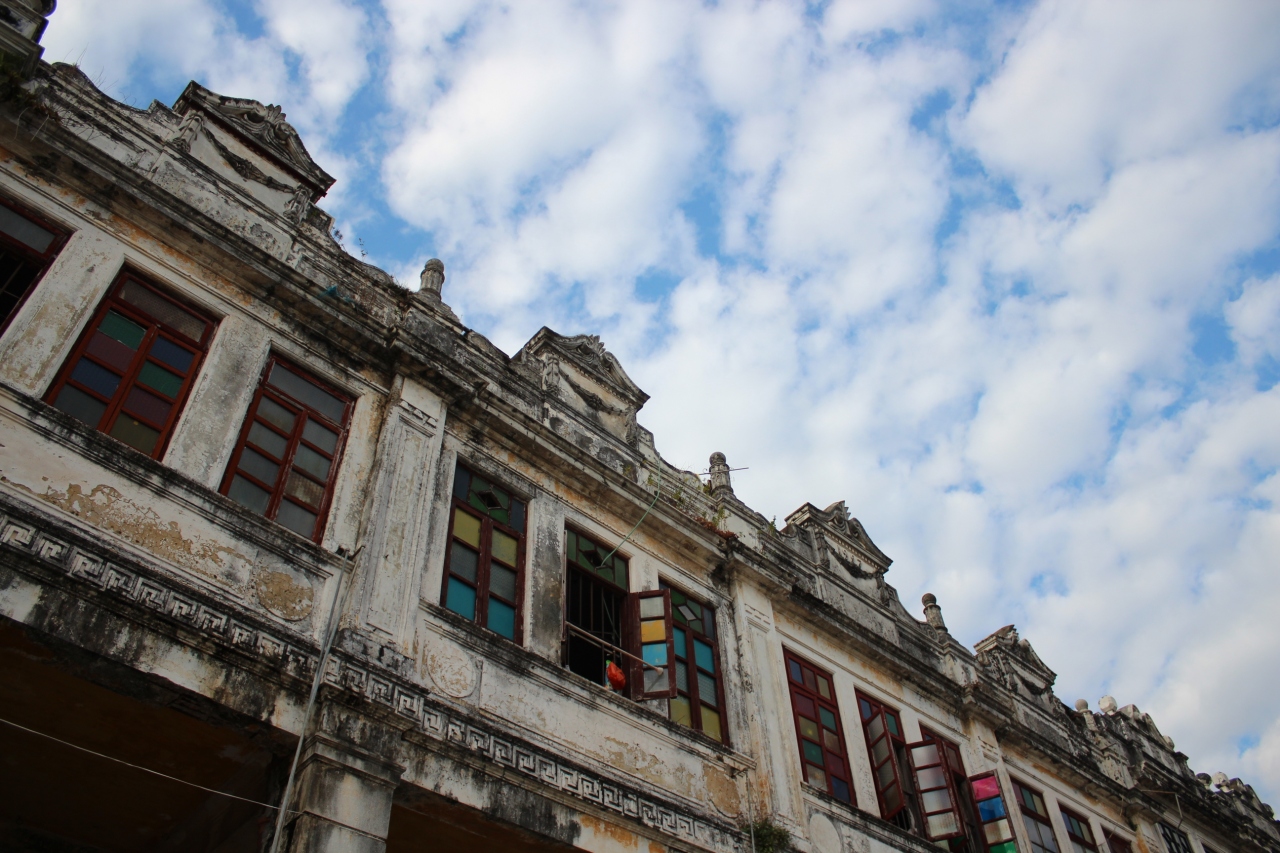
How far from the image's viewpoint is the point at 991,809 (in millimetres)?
11500

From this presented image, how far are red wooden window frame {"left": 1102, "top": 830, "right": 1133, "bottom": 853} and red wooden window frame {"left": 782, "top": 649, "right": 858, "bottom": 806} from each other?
6.13 meters

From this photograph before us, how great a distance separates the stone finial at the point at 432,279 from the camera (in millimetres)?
9812

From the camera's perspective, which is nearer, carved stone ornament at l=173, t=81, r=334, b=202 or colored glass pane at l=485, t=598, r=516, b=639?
colored glass pane at l=485, t=598, r=516, b=639

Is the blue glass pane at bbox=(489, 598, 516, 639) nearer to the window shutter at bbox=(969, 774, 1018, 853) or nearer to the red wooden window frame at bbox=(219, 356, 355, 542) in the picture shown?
the red wooden window frame at bbox=(219, 356, 355, 542)

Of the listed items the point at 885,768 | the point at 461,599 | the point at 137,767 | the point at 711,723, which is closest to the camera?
the point at 137,767

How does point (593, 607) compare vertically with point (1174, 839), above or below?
below

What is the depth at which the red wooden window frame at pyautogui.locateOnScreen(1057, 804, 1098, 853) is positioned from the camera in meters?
13.3

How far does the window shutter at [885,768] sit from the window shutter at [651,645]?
10.3 ft

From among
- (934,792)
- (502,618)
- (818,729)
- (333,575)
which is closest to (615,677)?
(502,618)

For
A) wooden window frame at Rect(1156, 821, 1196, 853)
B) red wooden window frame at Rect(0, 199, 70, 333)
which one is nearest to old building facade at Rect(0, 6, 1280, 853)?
red wooden window frame at Rect(0, 199, 70, 333)

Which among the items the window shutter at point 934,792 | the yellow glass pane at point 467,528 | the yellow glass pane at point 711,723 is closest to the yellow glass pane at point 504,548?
the yellow glass pane at point 467,528

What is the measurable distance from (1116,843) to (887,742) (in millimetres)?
6165

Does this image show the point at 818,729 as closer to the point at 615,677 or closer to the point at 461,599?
the point at 615,677

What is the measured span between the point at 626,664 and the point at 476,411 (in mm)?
2697
